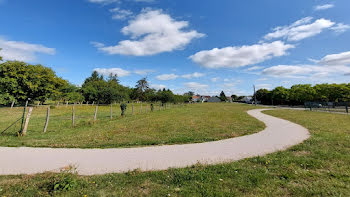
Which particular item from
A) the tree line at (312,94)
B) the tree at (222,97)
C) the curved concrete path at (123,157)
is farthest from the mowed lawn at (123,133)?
the tree at (222,97)

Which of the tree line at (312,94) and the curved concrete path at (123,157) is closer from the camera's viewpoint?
the curved concrete path at (123,157)

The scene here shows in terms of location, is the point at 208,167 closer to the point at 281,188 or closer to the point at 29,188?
the point at 281,188

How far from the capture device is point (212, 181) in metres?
3.04

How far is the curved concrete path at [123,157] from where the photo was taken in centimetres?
376

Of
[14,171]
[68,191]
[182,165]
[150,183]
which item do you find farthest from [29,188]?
[182,165]

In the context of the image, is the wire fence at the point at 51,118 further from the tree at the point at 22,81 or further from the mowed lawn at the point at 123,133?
the tree at the point at 22,81

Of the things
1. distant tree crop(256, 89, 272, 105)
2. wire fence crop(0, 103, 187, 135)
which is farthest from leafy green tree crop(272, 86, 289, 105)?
wire fence crop(0, 103, 187, 135)

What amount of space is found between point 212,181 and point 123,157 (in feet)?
8.83

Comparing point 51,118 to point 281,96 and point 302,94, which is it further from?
point 281,96

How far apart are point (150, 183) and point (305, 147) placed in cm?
559

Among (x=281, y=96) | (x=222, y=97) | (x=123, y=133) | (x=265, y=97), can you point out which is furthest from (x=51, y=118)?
(x=222, y=97)

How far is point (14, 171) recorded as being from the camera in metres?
3.59

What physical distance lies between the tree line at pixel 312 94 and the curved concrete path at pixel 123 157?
172ft

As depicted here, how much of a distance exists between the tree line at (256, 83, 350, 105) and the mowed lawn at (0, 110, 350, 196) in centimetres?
5316
